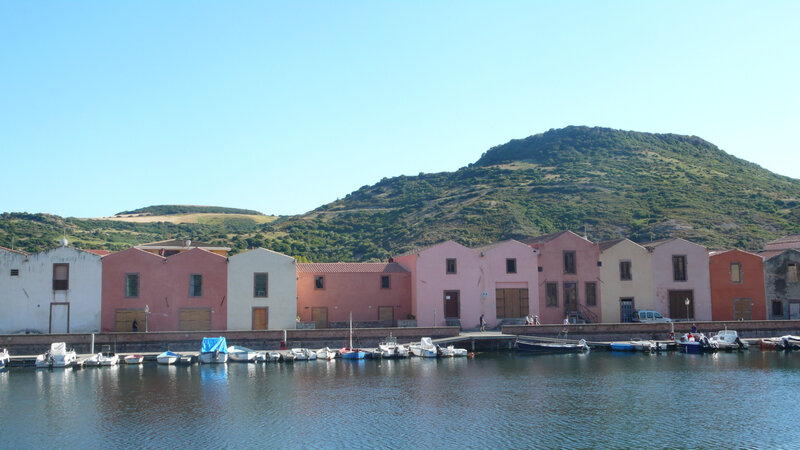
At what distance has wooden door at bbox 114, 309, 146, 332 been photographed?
49594mm

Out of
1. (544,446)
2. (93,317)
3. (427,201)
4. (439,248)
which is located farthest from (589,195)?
(544,446)

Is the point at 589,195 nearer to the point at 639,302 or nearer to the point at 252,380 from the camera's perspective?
the point at 639,302

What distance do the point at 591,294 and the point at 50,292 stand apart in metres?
39.4

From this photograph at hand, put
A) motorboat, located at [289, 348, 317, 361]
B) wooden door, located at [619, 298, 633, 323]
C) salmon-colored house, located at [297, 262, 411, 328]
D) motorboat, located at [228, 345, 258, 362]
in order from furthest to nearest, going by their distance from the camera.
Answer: wooden door, located at [619, 298, 633, 323] < salmon-colored house, located at [297, 262, 411, 328] < motorboat, located at [289, 348, 317, 361] < motorboat, located at [228, 345, 258, 362]

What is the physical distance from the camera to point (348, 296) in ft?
178

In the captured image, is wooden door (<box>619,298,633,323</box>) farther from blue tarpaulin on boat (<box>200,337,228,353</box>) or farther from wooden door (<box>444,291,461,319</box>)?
blue tarpaulin on boat (<box>200,337,228,353</box>)

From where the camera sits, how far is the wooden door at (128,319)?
49.6 metres

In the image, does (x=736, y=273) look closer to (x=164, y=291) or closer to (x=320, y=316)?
(x=320, y=316)

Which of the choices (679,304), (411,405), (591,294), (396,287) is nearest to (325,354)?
(396,287)

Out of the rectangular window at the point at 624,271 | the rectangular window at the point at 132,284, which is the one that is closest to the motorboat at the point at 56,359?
the rectangular window at the point at 132,284

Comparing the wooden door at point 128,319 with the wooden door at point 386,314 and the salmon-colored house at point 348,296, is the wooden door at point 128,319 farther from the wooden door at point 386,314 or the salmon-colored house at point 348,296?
the wooden door at point 386,314

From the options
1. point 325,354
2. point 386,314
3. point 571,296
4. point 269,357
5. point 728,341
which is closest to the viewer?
point 269,357

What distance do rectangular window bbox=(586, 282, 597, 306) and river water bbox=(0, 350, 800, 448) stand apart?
10.3m

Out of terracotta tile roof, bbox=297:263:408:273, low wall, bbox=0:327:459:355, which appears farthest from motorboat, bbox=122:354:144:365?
terracotta tile roof, bbox=297:263:408:273
